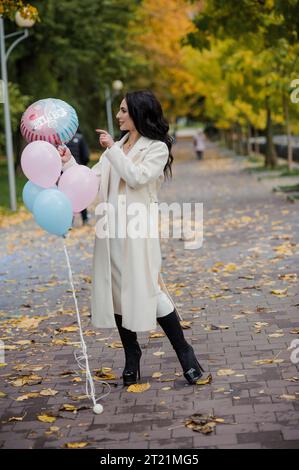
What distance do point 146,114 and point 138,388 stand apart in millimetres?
1892

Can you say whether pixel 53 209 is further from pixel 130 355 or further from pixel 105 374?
pixel 105 374

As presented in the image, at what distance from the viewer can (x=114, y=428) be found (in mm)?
4875

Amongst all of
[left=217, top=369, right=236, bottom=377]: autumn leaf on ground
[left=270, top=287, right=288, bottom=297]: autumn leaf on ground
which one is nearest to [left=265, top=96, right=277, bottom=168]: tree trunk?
[left=270, top=287, right=288, bottom=297]: autumn leaf on ground

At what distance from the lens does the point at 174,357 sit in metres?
6.47

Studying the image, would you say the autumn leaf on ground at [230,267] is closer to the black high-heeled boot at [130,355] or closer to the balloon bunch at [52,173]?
the black high-heeled boot at [130,355]

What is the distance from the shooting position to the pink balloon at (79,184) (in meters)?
5.37

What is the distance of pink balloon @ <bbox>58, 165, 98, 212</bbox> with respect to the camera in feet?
17.6

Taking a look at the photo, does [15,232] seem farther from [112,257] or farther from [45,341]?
[112,257]

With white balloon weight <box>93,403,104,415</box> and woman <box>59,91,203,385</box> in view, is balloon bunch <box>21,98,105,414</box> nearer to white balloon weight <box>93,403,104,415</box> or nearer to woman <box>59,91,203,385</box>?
white balloon weight <box>93,403,104,415</box>

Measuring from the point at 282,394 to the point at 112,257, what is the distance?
144 centimetres

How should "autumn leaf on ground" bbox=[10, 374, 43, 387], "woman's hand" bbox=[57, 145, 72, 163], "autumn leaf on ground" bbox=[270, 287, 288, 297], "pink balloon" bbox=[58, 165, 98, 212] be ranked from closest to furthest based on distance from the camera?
1. "pink balloon" bbox=[58, 165, 98, 212]
2. "woman's hand" bbox=[57, 145, 72, 163]
3. "autumn leaf on ground" bbox=[10, 374, 43, 387]
4. "autumn leaf on ground" bbox=[270, 287, 288, 297]

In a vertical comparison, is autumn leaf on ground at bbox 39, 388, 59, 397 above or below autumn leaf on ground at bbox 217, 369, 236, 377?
below

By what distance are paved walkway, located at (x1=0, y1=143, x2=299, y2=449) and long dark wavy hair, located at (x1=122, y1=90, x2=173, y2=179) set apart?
177 centimetres

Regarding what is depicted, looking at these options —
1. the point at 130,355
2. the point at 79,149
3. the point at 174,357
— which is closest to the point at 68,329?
the point at 174,357
